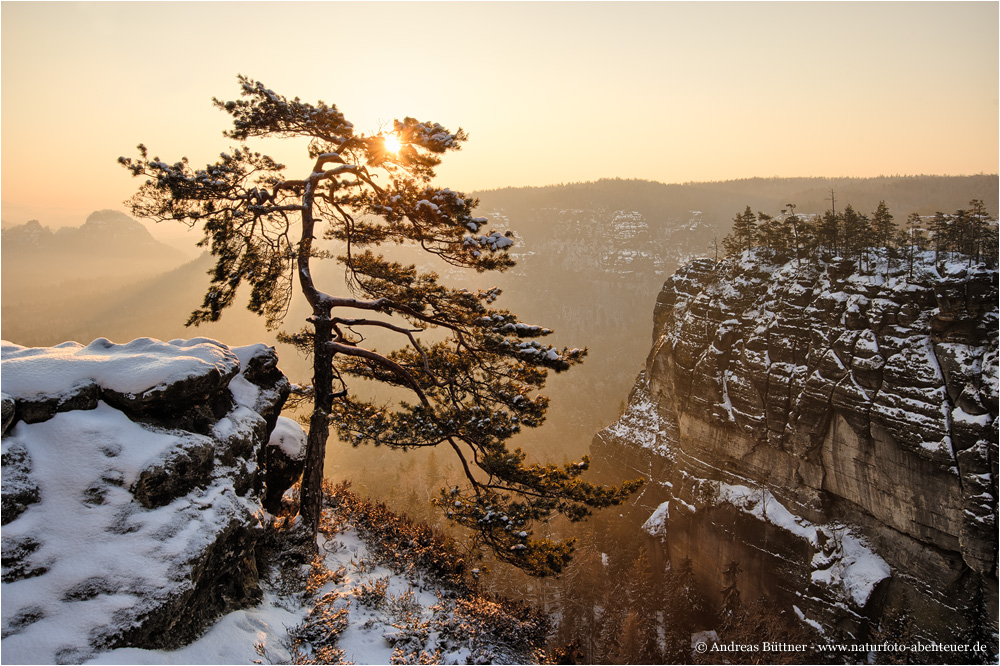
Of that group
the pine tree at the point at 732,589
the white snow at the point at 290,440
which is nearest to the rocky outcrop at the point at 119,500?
Answer: the white snow at the point at 290,440

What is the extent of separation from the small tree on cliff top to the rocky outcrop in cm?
225

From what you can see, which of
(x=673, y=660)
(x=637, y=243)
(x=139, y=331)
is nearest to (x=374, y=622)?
(x=673, y=660)

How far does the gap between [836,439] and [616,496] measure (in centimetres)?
3391

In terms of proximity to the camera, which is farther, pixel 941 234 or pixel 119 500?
pixel 941 234

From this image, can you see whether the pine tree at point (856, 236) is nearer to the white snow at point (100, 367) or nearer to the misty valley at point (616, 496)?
the misty valley at point (616, 496)

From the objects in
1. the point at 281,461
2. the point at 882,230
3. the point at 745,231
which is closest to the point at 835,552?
the point at 882,230

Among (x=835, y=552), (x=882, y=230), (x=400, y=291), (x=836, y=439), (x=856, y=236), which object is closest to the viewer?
(x=400, y=291)

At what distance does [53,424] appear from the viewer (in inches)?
246

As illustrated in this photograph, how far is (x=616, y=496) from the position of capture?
10.0 m

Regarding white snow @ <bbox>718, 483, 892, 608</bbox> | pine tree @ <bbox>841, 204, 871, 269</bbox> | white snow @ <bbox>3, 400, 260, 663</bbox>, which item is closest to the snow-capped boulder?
white snow @ <bbox>3, 400, 260, 663</bbox>

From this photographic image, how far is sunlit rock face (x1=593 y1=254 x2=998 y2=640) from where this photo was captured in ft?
94.9

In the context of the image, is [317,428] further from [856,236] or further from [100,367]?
[856,236]

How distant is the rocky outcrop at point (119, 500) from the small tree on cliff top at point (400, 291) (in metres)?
2.25

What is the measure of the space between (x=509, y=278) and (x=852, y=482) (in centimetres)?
15281
